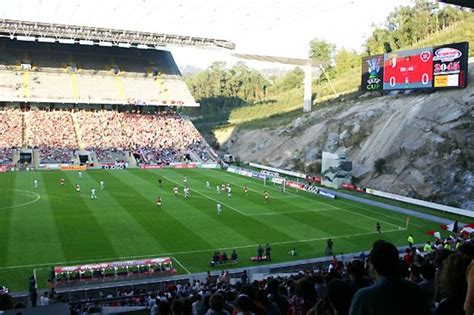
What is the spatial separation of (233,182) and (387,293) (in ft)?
168

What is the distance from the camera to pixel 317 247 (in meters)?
29.9

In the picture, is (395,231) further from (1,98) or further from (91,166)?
(1,98)

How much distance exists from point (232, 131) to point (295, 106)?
12.0 metres

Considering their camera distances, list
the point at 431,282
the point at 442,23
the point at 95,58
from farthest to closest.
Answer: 1. the point at 442,23
2. the point at 95,58
3. the point at 431,282

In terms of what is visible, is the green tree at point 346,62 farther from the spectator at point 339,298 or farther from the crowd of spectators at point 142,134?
the spectator at point 339,298

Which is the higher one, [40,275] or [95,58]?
[95,58]

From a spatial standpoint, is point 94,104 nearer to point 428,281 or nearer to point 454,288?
point 428,281

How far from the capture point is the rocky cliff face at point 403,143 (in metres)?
45.4

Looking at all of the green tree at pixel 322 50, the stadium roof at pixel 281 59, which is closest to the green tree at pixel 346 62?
the green tree at pixel 322 50

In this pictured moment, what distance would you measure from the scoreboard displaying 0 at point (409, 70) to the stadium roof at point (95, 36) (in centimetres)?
2876

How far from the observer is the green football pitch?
2730 centimetres

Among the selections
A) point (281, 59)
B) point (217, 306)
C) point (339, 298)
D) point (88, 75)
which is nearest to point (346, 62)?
point (281, 59)

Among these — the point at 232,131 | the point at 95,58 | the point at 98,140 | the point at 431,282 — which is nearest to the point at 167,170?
the point at 98,140

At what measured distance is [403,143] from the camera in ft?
168
